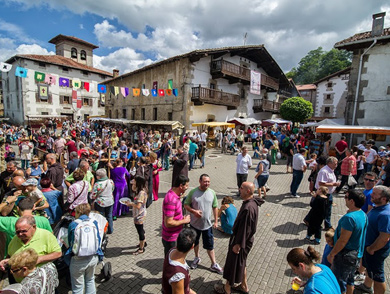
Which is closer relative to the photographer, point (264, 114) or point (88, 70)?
point (264, 114)

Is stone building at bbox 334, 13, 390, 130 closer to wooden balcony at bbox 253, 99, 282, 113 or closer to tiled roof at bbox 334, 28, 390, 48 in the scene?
tiled roof at bbox 334, 28, 390, 48

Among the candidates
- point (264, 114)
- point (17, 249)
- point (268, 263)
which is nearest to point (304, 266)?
point (268, 263)

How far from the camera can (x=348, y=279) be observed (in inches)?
115

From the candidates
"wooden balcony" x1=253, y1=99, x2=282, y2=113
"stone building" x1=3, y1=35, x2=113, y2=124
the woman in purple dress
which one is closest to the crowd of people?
the woman in purple dress

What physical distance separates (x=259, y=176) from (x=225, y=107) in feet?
51.5

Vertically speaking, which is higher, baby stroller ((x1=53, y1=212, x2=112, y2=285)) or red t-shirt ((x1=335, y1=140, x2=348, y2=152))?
red t-shirt ((x1=335, y1=140, x2=348, y2=152))

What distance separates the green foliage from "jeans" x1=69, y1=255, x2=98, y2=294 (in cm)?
5656

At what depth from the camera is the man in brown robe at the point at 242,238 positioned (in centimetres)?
283

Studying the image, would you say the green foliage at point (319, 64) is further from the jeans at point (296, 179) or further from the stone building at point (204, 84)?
the jeans at point (296, 179)

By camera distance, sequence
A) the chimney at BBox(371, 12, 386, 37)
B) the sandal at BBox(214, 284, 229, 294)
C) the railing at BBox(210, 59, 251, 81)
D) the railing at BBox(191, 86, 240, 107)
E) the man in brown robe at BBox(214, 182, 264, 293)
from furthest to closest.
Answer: the railing at BBox(210, 59, 251, 81), the railing at BBox(191, 86, 240, 107), the chimney at BBox(371, 12, 386, 37), the sandal at BBox(214, 284, 229, 294), the man in brown robe at BBox(214, 182, 264, 293)

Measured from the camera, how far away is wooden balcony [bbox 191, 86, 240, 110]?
57.5 ft

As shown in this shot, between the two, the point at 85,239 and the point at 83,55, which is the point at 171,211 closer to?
the point at 85,239

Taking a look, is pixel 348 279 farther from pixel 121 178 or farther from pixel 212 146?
pixel 212 146

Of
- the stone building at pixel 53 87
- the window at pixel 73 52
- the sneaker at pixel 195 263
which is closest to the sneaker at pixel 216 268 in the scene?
the sneaker at pixel 195 263
